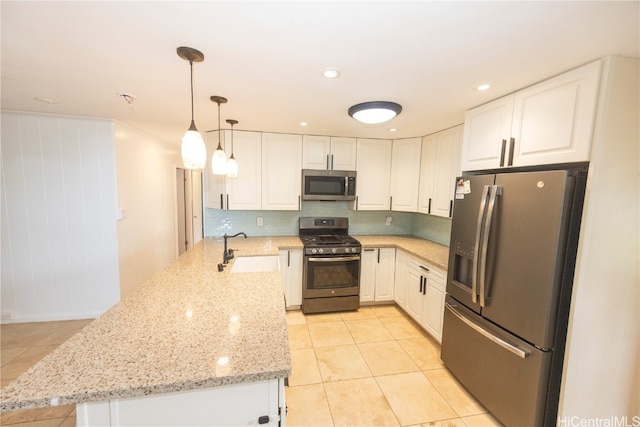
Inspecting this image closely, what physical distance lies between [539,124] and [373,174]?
6.71 ft

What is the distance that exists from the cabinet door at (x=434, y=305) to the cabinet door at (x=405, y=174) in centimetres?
105

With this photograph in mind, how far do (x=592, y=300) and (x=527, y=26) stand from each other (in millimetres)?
1467

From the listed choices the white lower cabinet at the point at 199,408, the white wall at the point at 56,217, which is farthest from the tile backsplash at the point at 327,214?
the white lower cabinet at the point at 199,408

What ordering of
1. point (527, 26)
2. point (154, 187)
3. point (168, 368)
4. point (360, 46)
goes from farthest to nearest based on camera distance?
point (154, 187), point (360, 46), point (527, 26), point (168, 368)

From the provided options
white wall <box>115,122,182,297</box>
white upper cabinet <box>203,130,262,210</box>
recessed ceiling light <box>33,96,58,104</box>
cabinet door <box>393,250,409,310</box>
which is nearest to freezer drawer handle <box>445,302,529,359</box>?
cabinet door <box>393,250,409,310</box>

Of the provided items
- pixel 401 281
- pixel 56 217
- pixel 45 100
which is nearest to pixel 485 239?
pixel 401 281

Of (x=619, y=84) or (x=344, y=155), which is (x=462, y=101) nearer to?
(x=619, y=84)

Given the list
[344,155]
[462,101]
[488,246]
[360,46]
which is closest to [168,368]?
[360,46]

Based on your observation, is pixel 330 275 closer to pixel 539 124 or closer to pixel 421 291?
pixel 421 291

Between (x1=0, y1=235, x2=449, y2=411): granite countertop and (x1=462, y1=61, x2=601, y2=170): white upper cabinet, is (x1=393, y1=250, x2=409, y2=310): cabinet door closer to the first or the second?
(x1=462, y1=61, x2=601, y2=170): white upper cabinet

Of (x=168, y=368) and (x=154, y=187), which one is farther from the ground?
(x=154, y=187)

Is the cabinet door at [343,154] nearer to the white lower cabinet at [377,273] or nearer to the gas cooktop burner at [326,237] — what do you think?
the gas cooktop burner at [326,237]

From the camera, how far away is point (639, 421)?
4.76 feet

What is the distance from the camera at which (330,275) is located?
316cm
